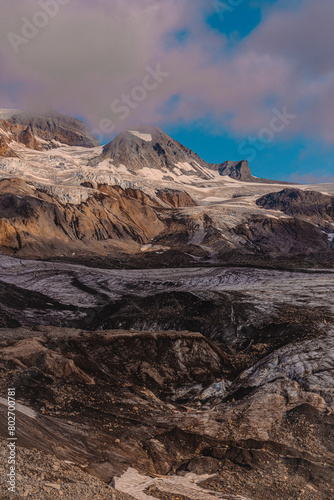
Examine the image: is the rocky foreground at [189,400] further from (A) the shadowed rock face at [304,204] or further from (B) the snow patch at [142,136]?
(B) the snow patch at [142,136]

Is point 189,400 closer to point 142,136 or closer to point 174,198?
point 174,198

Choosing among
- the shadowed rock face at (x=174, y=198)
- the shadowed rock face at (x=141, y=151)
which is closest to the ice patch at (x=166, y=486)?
the shadowed rock face at (x=174, y=198)

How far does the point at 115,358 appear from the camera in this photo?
16.3 meters

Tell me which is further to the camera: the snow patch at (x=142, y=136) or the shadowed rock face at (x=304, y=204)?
the snow patch at (x=142, y=136)

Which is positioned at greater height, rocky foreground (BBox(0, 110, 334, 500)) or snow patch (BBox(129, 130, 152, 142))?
snow patch (BBox(129, 130, 152, 142))

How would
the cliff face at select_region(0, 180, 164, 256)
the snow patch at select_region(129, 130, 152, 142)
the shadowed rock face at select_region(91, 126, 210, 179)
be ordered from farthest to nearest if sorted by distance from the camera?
the snow patch at select_region(129, 130, 152, 142), the shadowed rock face at select_region(91, 126, 210, 179), the cliff face at select_region(0, 180, 164, 256)

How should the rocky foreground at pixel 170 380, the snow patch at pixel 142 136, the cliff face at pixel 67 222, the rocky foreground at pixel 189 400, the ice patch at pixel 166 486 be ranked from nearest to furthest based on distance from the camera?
1. the ice patch at pixel 166 486
2. the rocky foreground at pixel 170 380
3. the rocky foreground at pixel 189 400
4. the cliff face at pixel 67 222
5. the snow patch at pixel 142 136

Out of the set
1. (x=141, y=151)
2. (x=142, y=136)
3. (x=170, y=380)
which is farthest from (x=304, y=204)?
(x=170, y=380)

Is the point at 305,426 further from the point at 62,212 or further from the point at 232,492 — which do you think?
the point at 62,212

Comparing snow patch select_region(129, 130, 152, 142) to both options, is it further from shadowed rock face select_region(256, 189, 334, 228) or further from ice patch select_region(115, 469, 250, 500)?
ice patch select_region(115, 469, 250, 500)

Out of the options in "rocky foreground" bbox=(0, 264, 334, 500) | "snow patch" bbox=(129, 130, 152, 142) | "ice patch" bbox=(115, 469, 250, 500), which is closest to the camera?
"ice patch" bbox=(115, 469, 250, 500)

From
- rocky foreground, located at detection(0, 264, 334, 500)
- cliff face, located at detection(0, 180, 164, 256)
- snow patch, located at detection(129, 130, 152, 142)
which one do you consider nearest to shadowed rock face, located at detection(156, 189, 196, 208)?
cliff face, located at detection(0, 180, 164, 256)

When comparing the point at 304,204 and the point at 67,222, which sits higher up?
the point at 304,204

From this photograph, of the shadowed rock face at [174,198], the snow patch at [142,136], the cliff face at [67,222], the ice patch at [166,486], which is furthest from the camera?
the snow patch at [142,136]
